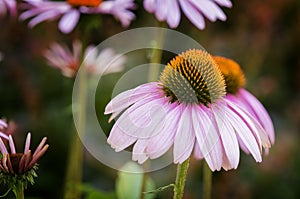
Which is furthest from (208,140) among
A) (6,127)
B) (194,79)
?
(6,127)

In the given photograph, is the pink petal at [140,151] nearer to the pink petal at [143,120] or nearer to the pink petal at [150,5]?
the pink petal at [143,120]

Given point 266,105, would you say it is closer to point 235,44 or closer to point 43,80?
point 235,44

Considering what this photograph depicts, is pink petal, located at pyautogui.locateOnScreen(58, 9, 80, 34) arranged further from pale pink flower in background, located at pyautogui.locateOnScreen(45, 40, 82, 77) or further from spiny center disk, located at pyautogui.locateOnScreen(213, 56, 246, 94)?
spiny center disk, located at pyautogui.locateOnScreen(213, 56, 246, 94)

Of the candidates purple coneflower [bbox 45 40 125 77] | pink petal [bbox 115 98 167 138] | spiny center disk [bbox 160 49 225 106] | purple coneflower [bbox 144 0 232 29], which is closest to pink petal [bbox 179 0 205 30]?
purple coneflower [bbox 144 0 232 29]

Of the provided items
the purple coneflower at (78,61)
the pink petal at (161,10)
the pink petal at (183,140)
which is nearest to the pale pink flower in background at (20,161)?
the pink petal at (183,140)

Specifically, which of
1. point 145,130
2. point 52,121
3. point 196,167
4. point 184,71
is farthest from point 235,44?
point 145,130
